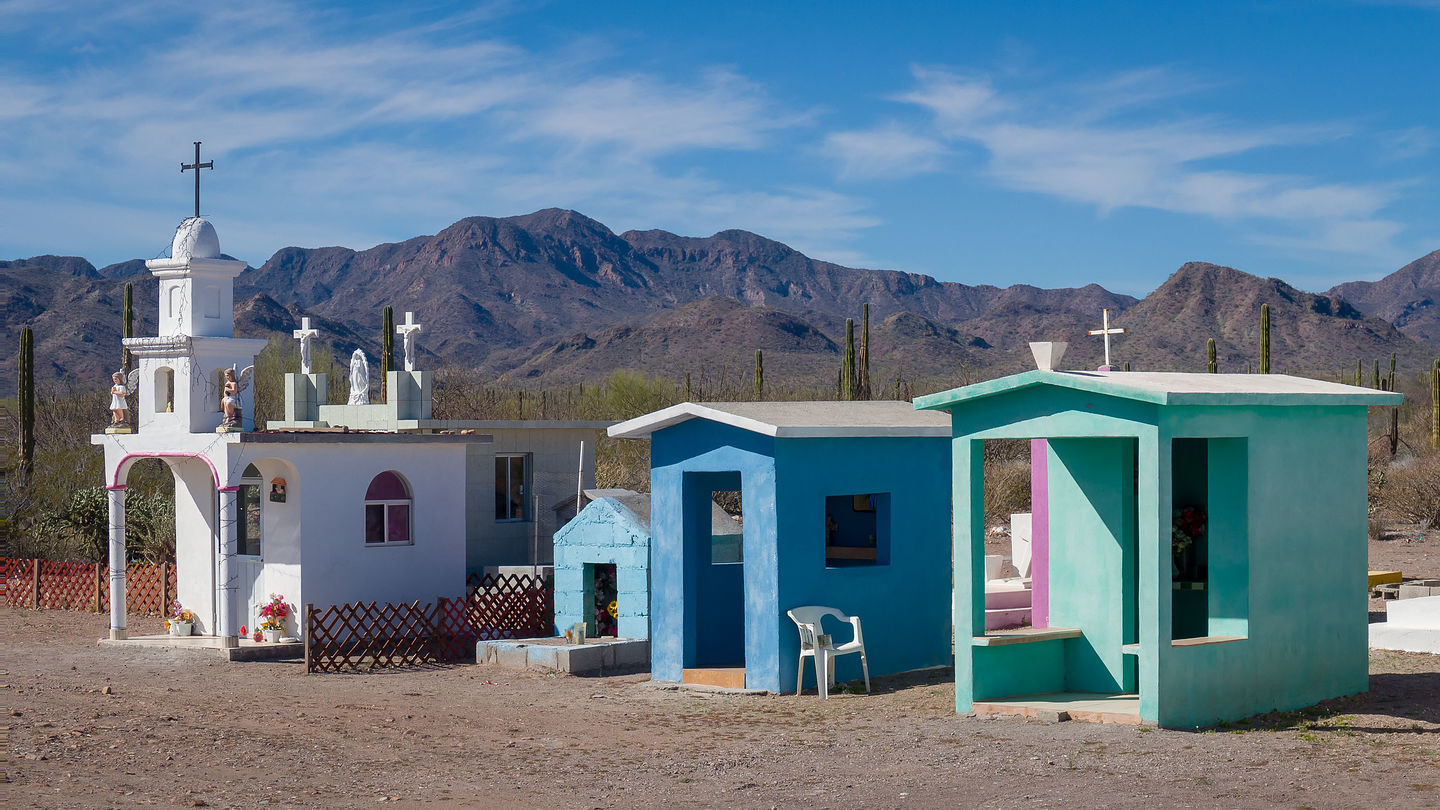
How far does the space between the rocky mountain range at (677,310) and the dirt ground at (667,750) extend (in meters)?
42.3

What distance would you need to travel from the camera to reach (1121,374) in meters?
12.5

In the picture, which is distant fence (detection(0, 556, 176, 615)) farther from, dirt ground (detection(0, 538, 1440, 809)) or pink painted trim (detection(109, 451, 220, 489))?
dirt ground (detection(0, 538, 1440, 809))

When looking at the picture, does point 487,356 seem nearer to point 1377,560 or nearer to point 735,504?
point 735,504

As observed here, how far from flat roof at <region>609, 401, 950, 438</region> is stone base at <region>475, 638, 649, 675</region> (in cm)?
267

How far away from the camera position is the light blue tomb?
17266 millimetres

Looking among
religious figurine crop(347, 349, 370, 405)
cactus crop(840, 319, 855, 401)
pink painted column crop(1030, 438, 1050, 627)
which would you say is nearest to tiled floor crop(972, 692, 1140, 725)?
pink painted column crop(1030, 438, 1050, 627)

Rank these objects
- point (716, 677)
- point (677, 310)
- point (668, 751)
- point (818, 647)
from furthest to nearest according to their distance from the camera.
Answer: point (677, 310)
point (716, 677)
point (818, 647)
point (668, 751)

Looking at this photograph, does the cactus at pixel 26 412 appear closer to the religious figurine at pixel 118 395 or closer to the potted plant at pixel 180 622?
the religious figurine at pixel 118 395

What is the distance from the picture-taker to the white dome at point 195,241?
62.8ft

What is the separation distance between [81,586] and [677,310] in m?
92.3

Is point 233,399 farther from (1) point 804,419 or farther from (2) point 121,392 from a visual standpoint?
(1) point 804,419

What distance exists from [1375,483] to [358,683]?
2811 cm

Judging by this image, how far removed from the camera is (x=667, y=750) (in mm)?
11609

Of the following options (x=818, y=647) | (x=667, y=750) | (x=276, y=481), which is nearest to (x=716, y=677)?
(x=818, y=647)
